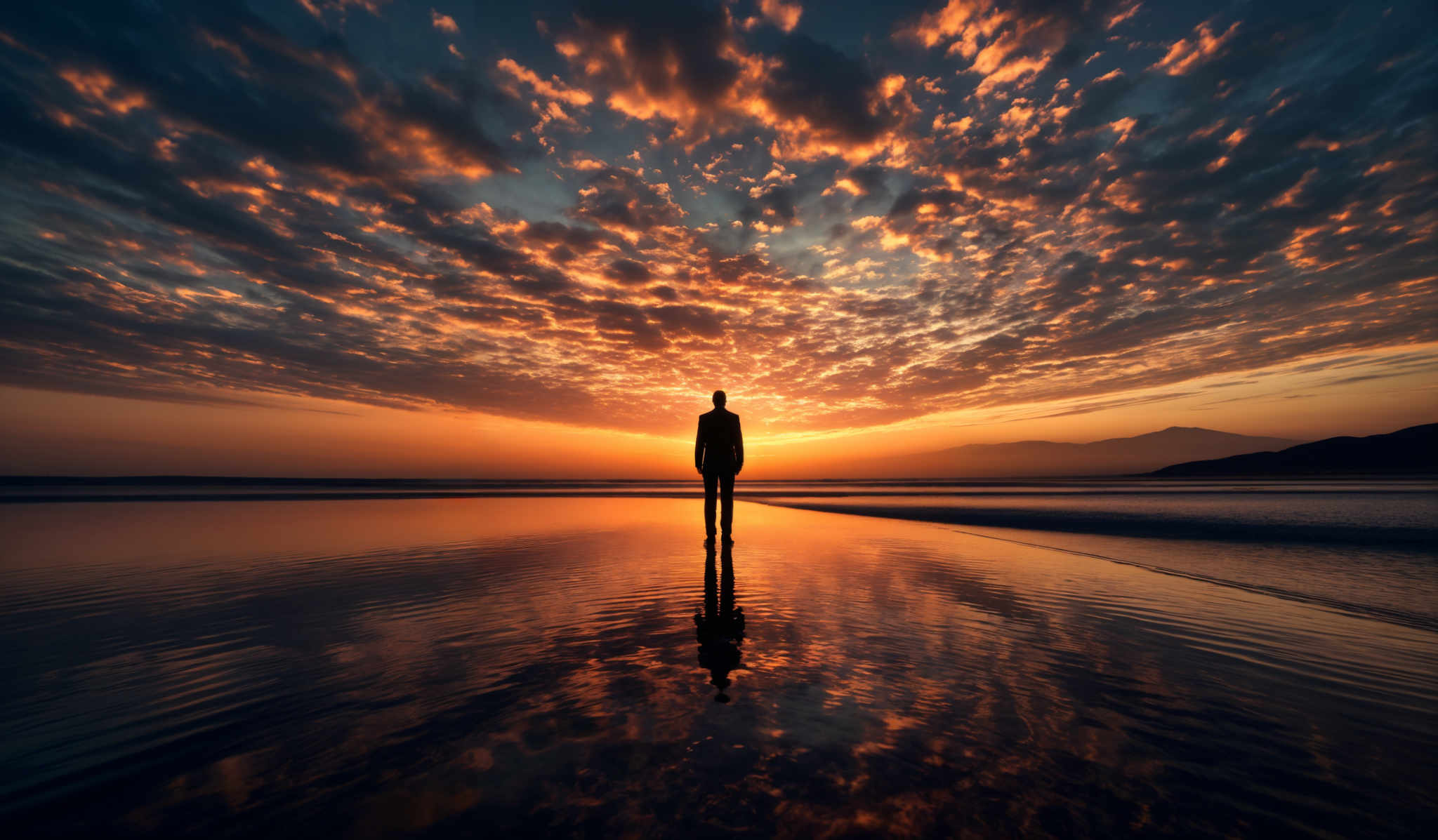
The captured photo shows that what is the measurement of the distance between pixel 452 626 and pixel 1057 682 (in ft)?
17.8

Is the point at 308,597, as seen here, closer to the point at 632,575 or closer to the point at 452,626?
the point at 452,626

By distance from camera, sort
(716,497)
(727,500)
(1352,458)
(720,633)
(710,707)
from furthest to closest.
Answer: (1352,458) → (727,500) → (716,497) → (720,633) → (710,707)

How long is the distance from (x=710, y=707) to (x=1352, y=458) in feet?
379

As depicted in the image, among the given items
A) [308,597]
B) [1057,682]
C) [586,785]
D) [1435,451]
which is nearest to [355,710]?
[586,785]

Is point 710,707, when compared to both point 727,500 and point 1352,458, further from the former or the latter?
point 1352,458

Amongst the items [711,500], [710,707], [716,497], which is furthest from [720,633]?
[711,500]

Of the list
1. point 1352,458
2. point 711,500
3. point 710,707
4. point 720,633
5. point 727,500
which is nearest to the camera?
point 710,707

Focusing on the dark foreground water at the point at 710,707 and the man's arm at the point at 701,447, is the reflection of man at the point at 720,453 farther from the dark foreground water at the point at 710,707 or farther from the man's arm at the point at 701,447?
the dark foreground water at the point at 710,707

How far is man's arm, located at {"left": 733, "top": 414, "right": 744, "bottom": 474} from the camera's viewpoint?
11.9m

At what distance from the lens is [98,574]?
8289 millimetres

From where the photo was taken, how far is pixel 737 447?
1207 cm

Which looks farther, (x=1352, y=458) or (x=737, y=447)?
(x=1352, y=458)

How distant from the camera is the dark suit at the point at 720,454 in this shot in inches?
466

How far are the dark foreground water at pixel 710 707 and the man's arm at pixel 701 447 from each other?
4.35 m
